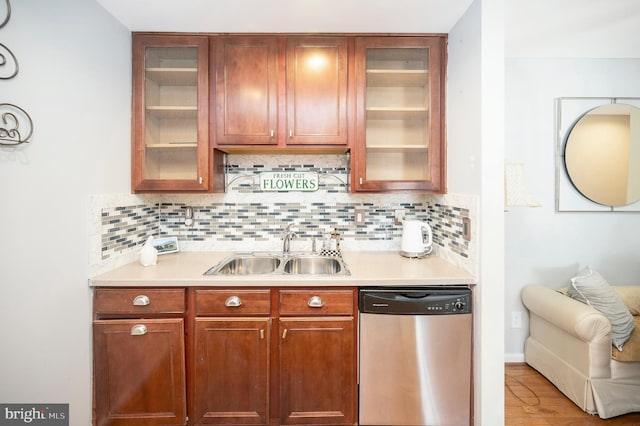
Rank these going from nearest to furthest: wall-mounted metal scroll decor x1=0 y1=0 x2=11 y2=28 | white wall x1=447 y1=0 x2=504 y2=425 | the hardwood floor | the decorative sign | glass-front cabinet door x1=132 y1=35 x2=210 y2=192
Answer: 1. wall-mounted metal scroll decor x1=0 y1=0 x2=11 y2=28
2. white wall x1=447 y1=0 x2=504 y2=425
3. the hardwood floor
4. glass-front cabinet door x1=132 y1=35 x2=210 y2=192
5. the decorative sign

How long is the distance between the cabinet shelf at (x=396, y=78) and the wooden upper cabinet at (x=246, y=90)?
0.65 metres

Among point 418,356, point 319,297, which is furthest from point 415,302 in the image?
point 319,297

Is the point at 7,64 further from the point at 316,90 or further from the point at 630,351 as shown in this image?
the point at 630,351

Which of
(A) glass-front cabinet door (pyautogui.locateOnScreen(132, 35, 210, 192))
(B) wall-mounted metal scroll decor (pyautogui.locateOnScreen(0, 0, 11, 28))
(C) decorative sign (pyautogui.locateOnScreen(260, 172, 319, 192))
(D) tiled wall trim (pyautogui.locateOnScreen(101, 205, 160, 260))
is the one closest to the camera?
(B) wall-mounted metal scroll decor (pyautogui.locateOnScreen(0, 0, 11, 28))

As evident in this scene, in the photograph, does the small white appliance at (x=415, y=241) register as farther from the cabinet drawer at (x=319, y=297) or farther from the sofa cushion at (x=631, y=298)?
the sofa cushion at (x=631, y=298)

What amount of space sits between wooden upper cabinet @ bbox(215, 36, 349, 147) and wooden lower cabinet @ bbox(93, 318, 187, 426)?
3.88 feet

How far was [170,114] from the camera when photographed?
6.59 feet

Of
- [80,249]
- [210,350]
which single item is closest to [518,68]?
[210,350]

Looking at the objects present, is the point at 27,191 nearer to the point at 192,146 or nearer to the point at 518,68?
the point at 192,146

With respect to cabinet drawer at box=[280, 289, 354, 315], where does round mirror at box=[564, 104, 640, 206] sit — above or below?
above

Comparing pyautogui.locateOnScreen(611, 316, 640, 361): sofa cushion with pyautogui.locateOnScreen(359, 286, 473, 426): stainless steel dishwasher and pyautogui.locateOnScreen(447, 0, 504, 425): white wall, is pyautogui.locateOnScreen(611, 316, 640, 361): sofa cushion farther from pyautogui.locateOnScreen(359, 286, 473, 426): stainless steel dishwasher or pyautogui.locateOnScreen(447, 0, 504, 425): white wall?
pyautogui.locateOnScreen(359, 286, 473, 426): stainless steel dishwasher

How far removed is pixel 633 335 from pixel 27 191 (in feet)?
11.2

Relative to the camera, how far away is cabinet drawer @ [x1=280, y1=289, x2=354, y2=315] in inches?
64.0

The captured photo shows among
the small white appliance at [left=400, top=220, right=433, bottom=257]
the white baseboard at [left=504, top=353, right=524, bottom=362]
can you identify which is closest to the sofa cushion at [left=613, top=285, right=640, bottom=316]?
the white baseboard at [left=504, top=353, right=524, bottom=362]
